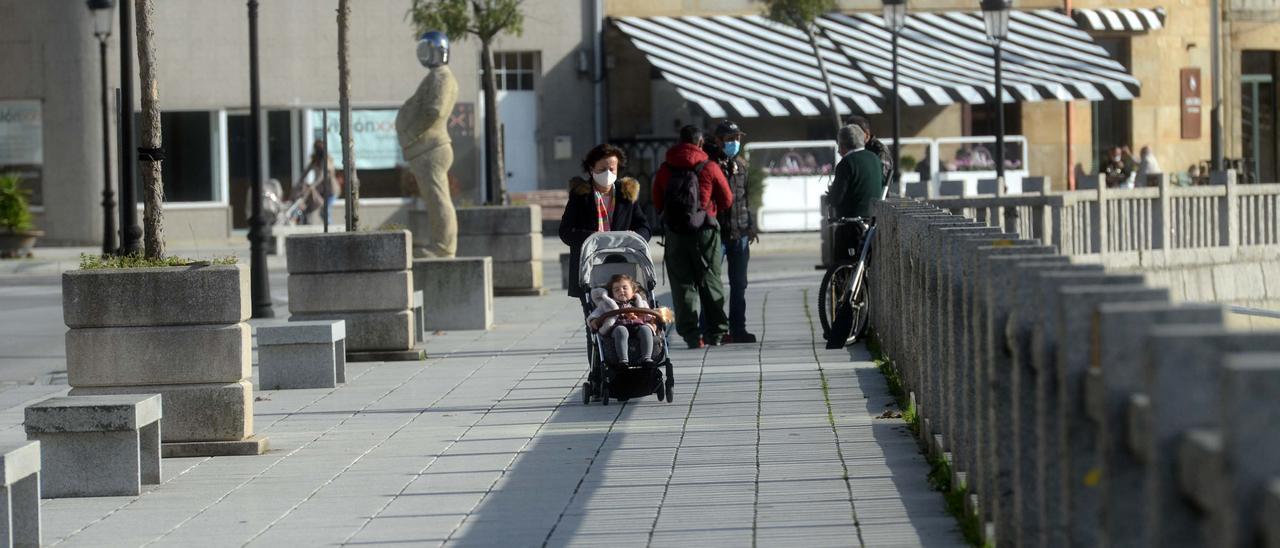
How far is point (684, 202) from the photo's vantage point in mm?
14711

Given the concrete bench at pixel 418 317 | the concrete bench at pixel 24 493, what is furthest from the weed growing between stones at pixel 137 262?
the concrete bench at pixel 418 317

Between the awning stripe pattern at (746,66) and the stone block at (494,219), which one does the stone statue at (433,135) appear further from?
the awning stripe pattern at (746,66)

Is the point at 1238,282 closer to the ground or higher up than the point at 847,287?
closer to the ground

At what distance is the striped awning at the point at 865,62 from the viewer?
34.5 meters

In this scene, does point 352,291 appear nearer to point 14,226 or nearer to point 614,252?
point 614,252

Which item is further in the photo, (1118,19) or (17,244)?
(1118,19)

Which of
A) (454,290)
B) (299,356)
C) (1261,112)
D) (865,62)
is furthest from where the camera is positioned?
(1261,112)

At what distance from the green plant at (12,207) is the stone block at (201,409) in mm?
22923

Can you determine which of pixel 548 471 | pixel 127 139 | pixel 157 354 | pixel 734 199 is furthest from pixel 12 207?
pixel 548 471

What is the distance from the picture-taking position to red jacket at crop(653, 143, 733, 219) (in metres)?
14.8

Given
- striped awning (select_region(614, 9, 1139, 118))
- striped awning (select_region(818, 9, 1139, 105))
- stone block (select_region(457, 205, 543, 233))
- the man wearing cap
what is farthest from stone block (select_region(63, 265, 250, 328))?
striped awning (select_region(818, 9, 1139, 105))

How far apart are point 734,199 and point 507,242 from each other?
21.2 feet

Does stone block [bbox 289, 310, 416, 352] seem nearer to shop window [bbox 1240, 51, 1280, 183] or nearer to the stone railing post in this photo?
the stone railing post

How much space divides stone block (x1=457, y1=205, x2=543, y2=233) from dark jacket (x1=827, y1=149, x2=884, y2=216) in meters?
6.39
